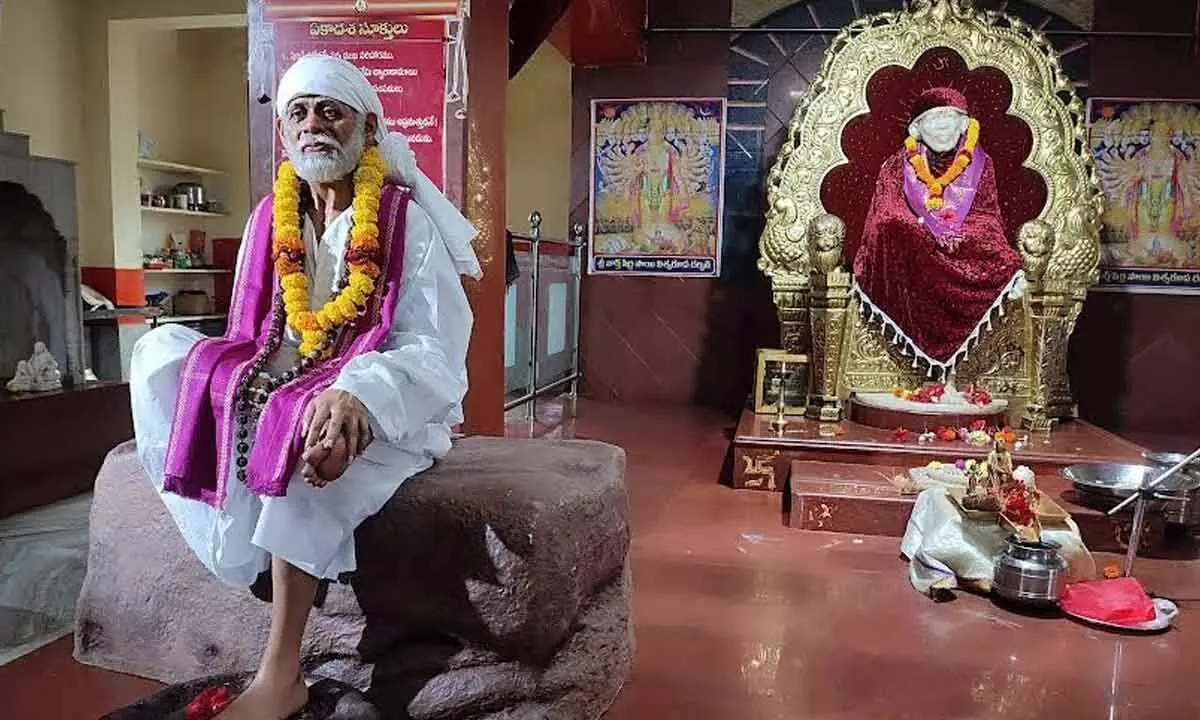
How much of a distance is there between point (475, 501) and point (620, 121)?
567cm

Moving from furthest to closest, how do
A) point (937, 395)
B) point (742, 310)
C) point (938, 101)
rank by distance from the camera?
point (742, 310)
point (938, 101)
point (937, 395)

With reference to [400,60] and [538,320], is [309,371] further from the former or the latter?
[538,320]

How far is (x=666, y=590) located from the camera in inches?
141

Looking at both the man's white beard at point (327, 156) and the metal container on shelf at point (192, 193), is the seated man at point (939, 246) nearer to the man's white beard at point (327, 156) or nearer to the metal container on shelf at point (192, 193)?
the man's white beard at point (327, 156)

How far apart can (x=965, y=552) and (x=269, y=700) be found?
8.59 feet

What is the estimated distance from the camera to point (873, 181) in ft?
20.2

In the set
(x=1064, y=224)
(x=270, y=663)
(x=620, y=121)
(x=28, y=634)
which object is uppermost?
(x=620, y=121)

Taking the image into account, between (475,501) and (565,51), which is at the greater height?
(565,51)

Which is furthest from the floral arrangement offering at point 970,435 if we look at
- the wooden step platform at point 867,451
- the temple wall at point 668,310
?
the temple wall at point 668,310

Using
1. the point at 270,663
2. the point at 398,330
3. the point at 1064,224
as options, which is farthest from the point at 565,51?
the point at 270,663

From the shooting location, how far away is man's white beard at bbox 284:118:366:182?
2.35 meters

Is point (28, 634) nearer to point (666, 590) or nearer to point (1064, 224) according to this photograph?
point (666, 590)

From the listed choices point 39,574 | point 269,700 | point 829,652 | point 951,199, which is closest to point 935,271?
point 951,199

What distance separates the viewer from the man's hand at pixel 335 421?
6.67 feet
